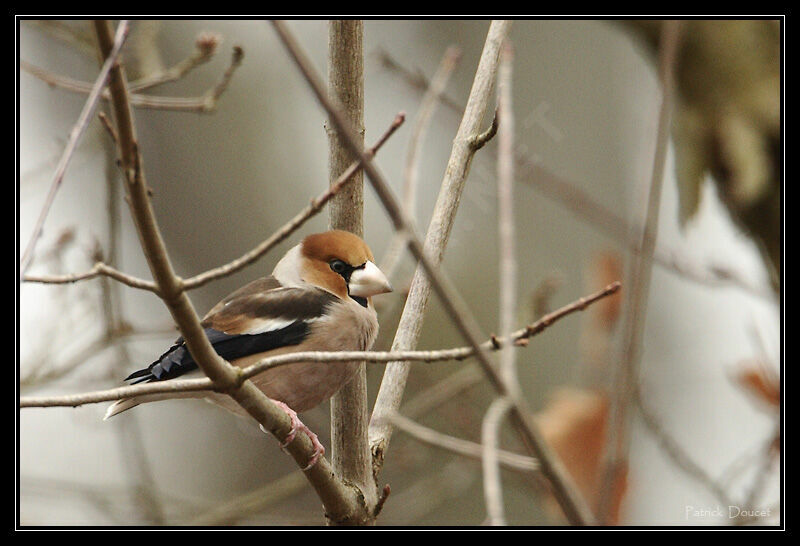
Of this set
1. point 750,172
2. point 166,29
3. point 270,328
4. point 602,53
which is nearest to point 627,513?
point 270,328

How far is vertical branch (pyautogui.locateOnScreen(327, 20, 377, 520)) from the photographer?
2256 mm

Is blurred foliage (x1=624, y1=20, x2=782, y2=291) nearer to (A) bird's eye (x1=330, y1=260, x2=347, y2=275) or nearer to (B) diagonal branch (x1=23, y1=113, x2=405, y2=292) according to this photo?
(A) bird's eye (x1=330, y1=260, x2=347, y2=275)

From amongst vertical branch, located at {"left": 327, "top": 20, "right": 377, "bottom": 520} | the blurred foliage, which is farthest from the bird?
the blurred foliage

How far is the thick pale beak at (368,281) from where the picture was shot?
2309mm

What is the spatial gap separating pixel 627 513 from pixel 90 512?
288 centimetres

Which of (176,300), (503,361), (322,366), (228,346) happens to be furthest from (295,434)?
(503,361)

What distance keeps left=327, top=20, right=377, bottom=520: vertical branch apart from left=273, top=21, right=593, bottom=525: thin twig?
A: 1.15 m

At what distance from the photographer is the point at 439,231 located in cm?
244

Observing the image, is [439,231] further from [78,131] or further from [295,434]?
[78,131]

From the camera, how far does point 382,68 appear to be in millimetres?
2887

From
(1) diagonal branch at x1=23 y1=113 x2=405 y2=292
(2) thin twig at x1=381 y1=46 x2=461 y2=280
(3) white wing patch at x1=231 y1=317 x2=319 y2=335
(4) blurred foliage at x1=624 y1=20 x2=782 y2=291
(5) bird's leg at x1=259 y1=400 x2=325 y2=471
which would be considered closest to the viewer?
(1) diagonal branch at x1=23 y1=113 x2=405 y2=292

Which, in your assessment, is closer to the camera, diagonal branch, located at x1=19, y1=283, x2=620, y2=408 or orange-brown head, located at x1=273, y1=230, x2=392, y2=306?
diagonal branch, located at x1=19, y1=283, x2=620, y2=408

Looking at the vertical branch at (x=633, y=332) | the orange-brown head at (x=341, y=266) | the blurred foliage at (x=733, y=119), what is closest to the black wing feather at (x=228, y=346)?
the orange-brown head at (x=341, y=266)

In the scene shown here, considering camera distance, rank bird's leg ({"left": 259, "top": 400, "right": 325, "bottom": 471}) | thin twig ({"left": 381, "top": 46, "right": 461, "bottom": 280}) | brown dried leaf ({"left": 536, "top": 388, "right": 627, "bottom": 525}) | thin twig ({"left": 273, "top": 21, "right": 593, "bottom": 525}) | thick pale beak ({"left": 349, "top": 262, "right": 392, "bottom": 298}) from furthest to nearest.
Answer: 1. brown dried leaf ({"left": 536, "top": 388, "right": 627, "bottom": 525})
2. thick pale beak ({"left": 349, "top": 262, "right": 392, "bottom": 298})
3. bird's leg ({"left": 259, "top": 400, "right": 325, "bottom": 471})
4. thin twig ({"left": 381, "top": 46, "right": 461, "bottom": 280})
5. thin twig ({"left": 273, "top": 21, "right": 593, "bottom": 525})
